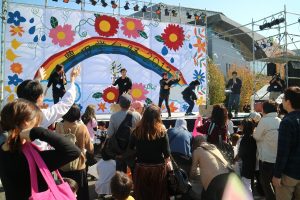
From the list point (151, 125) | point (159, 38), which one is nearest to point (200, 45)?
point (159, 38)

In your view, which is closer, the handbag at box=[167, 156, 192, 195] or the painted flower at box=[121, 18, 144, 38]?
the handbag at box=[167, 156, 192, 195]

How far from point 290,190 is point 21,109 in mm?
2404

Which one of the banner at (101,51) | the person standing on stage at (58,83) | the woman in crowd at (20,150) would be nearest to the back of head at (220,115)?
the woman in crowd at (20,150)

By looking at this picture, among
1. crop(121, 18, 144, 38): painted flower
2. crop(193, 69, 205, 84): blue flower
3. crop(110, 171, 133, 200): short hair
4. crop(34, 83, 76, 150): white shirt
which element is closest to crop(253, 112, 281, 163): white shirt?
crop(110, 171, 133, 200): short hair

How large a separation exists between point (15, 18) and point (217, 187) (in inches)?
382

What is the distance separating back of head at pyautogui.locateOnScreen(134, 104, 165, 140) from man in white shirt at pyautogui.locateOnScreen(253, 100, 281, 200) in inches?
49.1

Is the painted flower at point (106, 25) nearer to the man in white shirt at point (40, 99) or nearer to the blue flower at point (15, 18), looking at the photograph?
the blue flower at point (15, 18)

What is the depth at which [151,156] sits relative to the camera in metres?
3.57

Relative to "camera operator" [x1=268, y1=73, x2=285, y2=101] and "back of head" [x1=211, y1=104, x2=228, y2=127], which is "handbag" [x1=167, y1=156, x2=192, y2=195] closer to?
"back of head" [x1=211, y1=104, x2=228, y2=127]

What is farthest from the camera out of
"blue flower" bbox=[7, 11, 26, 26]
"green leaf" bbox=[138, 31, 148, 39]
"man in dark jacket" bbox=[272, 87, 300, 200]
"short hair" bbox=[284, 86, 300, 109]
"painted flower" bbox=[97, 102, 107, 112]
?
"green leaf" bbox=[138, 31, 148, 39]

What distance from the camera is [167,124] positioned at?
10.7m

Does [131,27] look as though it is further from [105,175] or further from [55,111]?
[55,111]

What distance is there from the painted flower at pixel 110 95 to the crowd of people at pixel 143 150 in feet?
23.6

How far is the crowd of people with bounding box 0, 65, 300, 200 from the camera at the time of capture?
179cm
